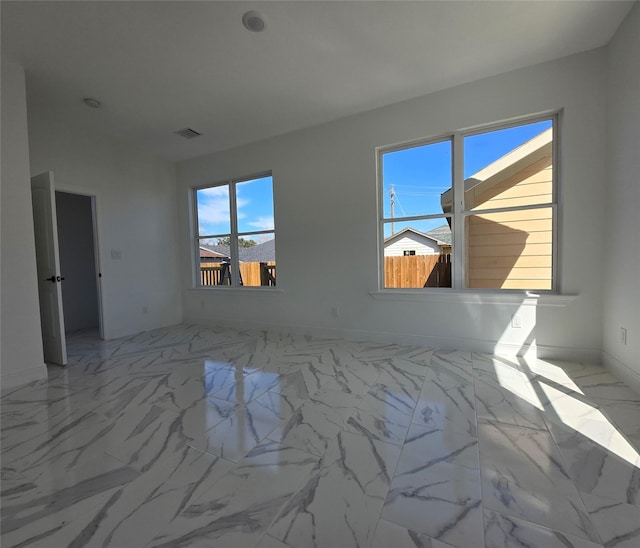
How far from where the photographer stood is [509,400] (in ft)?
6.58

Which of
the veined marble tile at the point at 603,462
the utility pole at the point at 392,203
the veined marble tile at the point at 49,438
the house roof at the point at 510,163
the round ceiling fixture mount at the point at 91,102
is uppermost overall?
the round ceiling fixture mount at the point at 91,102

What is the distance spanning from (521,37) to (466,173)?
1142 millimetres

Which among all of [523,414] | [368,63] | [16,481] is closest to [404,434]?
[523,414]

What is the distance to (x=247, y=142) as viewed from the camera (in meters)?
4.24

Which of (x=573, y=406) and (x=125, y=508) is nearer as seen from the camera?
(x=125, y=508)

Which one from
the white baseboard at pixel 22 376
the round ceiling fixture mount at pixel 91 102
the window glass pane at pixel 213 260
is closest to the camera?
the white baseboard at pixel 22 376

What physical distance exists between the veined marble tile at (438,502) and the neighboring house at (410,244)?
2407mm

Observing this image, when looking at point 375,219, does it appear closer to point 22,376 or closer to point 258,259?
point 258,259

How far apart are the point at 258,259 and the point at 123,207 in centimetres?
210

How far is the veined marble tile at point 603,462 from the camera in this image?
123 cm

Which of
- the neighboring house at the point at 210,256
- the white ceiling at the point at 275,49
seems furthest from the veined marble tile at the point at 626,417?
the neighboring house at the point at 210,256

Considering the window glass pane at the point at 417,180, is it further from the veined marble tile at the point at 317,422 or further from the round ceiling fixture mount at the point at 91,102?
the round ceiling fixture mount at the point at 91,102

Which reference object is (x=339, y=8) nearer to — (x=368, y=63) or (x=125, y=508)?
(x=368, y=63)

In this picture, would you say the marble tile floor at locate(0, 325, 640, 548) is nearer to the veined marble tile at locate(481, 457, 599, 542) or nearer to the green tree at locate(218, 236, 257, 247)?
the veined marble tile at locate(481, 457, 599, 542)
